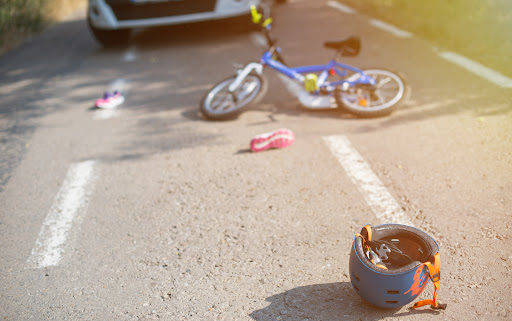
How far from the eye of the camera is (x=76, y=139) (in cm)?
471

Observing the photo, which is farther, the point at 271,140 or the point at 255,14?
the point at 255,14

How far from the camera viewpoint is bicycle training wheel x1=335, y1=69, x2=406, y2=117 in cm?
461

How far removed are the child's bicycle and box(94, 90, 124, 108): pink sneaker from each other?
52.5 inches

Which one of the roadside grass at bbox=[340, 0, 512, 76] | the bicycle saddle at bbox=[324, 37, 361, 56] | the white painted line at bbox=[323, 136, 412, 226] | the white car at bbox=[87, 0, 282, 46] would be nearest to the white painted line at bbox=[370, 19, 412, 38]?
the roadside grass at bbox=[340, 0, 512, 76]

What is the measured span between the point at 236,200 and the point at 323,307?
1.24 meters

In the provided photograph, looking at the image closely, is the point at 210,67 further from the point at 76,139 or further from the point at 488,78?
the point at 488,78

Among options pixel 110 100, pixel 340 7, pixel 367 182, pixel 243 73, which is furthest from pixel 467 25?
pixel 110 100

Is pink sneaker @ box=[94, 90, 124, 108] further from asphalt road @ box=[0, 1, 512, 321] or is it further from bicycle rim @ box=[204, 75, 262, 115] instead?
bicycle rim @ box=[204, 75, 262, 115]

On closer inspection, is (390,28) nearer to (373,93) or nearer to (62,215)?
(373,93)

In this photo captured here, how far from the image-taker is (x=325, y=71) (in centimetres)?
475

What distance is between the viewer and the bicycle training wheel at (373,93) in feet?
Result: 15.1

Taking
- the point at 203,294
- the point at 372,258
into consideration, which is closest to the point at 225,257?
the point at 203,294

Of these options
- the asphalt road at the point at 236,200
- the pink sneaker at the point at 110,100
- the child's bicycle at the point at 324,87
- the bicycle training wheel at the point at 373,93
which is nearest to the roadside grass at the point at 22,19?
the asphalt road at the point at 236,200

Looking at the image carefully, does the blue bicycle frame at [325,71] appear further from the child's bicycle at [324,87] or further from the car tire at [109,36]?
the car tire at [109,36]
